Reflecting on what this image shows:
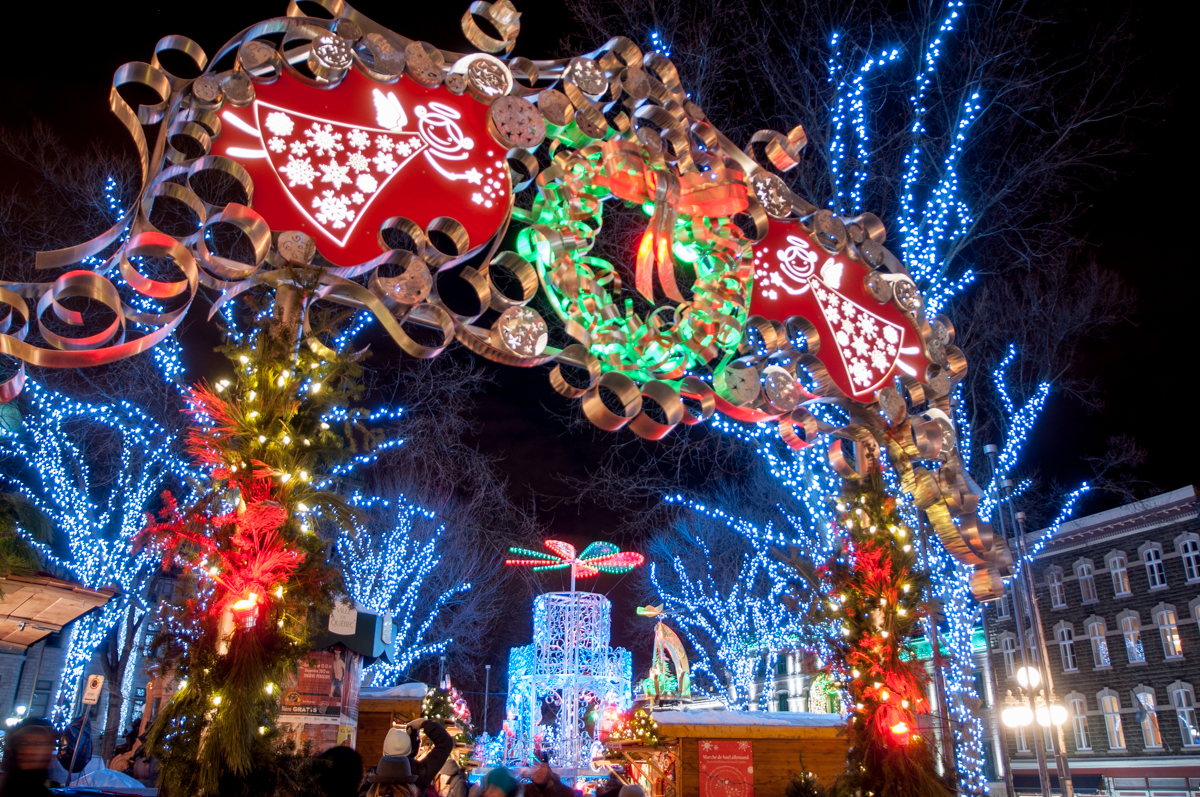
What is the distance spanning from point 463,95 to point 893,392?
15.3ft

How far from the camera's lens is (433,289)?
541 centimetres

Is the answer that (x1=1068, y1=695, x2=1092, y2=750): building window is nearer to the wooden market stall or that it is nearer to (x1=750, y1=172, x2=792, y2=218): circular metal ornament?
the wooden market stall

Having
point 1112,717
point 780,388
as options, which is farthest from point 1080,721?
point 780,388

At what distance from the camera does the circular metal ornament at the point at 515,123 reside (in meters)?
5.83

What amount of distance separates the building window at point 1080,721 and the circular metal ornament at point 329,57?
3520 centimetres

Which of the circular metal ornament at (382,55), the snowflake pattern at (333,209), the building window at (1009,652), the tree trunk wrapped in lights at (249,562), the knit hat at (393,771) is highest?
the circular metal ornament at (382,55)

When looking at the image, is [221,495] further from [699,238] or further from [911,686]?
[911,686]

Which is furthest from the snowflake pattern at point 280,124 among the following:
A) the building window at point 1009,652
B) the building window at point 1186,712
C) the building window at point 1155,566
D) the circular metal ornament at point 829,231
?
the building window at point 1009,652

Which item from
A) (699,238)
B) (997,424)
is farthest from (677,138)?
(997,424)

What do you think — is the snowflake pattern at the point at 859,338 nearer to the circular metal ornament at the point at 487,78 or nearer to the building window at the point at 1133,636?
the circular metal ornament at the point at 487,78

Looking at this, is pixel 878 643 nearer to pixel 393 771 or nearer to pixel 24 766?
pixel 393 771

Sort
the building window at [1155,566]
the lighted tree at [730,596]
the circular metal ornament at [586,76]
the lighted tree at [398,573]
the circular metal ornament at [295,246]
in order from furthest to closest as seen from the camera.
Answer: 1. the lighted tree at [730,596]
2. the building window at [1155,566]
3. the lighted tree at [398,573]
4. the circular metal ornament at [586,76]
5. the circular metal ornament at [295,246]

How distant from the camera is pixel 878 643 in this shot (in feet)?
23.1

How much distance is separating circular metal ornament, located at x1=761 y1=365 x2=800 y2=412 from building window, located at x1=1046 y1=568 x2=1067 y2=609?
31679mm
